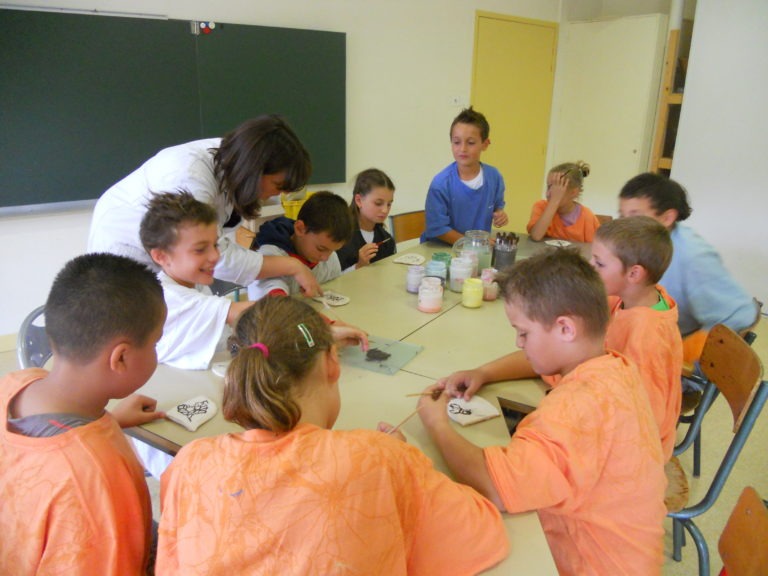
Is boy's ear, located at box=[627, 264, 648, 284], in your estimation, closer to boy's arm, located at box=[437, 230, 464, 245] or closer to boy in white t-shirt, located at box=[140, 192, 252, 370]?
boy in white t-shirt, located at box=[140, 192, 252, 370]

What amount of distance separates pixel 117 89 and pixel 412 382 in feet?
9.28

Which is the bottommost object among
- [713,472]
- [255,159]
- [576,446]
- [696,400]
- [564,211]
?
[713,472]

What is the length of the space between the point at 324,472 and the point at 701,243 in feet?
6.51

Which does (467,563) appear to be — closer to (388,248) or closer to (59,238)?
(388,248)

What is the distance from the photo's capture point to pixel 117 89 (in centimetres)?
326

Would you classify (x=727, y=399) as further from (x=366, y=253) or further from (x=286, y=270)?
(x=366, y=253)

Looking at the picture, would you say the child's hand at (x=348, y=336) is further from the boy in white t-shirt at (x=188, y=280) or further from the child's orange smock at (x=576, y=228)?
the child's orange smock at (x=576, y=228)

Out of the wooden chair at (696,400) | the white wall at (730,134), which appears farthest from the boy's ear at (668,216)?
the white wall at (730,134)

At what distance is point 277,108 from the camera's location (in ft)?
13.1

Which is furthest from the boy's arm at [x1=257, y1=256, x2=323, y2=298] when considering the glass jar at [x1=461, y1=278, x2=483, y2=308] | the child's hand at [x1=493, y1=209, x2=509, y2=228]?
the child's hand at [x1=493, y1=209, x2=509, y2=228]

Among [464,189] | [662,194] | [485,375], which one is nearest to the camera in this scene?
[485,375]

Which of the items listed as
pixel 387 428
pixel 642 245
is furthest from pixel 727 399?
pixel 387 428

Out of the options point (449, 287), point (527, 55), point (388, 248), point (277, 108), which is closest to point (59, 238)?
point (277, 108)

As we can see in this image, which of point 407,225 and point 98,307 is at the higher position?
point 98,307
